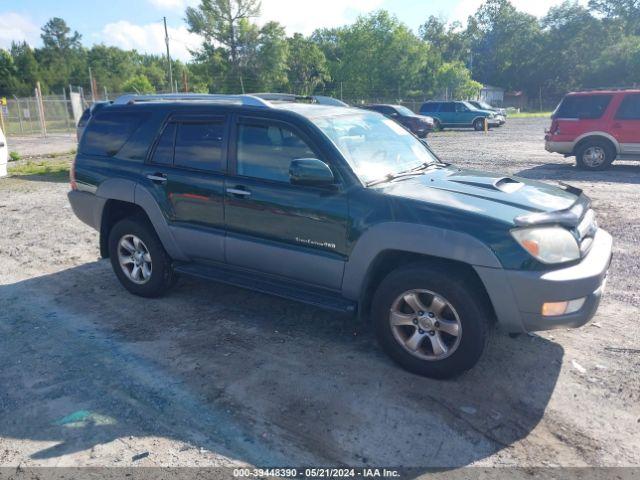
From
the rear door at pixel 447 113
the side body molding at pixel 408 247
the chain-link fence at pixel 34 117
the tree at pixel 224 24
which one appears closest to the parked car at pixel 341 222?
the side body molding at pixel 408 247

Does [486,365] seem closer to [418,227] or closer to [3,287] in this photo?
[418,227]

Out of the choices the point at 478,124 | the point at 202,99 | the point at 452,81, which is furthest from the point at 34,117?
the point at 452,81

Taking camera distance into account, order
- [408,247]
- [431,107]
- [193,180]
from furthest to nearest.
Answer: [431,107] < [193,180] < [408,247]

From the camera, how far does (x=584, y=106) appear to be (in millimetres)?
13000

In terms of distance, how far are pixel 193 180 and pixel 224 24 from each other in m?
52.8

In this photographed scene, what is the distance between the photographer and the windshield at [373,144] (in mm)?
4160

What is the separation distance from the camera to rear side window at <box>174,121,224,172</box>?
4.65 m

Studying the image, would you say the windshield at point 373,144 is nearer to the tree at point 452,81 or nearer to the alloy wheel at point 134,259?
the alloy wheel at point 134,259

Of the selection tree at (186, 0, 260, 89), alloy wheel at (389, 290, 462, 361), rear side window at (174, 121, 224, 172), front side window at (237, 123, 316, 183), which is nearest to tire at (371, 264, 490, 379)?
alloy wheel at (389, 290, 462, 361)

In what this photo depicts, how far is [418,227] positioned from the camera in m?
3.59

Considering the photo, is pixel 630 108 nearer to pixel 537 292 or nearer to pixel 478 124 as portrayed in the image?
pixel 537 292

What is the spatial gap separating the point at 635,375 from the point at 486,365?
1.00 m

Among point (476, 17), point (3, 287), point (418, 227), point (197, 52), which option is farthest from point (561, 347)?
point (476, 17)

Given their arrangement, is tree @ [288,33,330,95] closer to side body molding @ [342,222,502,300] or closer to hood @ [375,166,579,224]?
hood @ [375,166,579,224]
